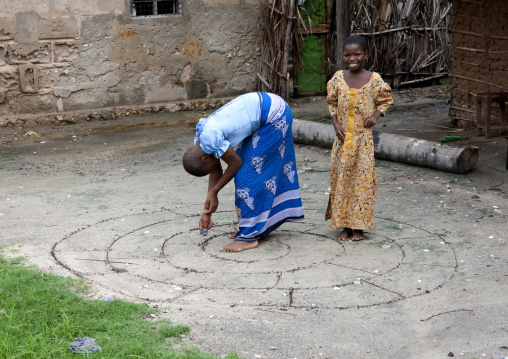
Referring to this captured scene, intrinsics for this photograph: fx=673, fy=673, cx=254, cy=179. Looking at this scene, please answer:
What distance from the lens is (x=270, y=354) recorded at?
3289 mm

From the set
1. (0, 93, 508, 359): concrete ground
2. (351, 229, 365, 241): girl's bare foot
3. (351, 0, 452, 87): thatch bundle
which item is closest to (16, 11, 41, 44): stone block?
(0, 93, 508, 359): concrete ground

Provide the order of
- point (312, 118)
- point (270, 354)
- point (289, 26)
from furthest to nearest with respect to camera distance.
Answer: point (289, 26) < point (312, 118) < point (270, 354)

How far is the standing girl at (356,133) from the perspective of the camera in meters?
4.88

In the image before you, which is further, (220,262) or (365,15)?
(365,15)

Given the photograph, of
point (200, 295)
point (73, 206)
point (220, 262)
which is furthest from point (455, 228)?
point (73, 206)

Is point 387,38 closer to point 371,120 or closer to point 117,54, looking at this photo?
point 117,54

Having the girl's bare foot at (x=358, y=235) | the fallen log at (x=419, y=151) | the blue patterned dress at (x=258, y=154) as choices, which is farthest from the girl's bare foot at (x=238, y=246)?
the fallen log at (x=419, y=151)

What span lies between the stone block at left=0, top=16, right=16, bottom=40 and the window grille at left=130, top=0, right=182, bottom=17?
177cm

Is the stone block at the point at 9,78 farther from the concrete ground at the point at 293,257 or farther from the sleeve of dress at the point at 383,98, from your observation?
the sleeve of dress at the point at 383,98

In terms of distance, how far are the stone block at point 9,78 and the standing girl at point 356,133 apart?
6197mm

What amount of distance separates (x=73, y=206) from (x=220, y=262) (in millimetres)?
2028

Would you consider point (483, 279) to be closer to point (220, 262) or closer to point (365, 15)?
point (220, 262)

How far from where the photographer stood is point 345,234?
16.7ft

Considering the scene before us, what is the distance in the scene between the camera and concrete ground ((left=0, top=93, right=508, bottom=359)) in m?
3.53
